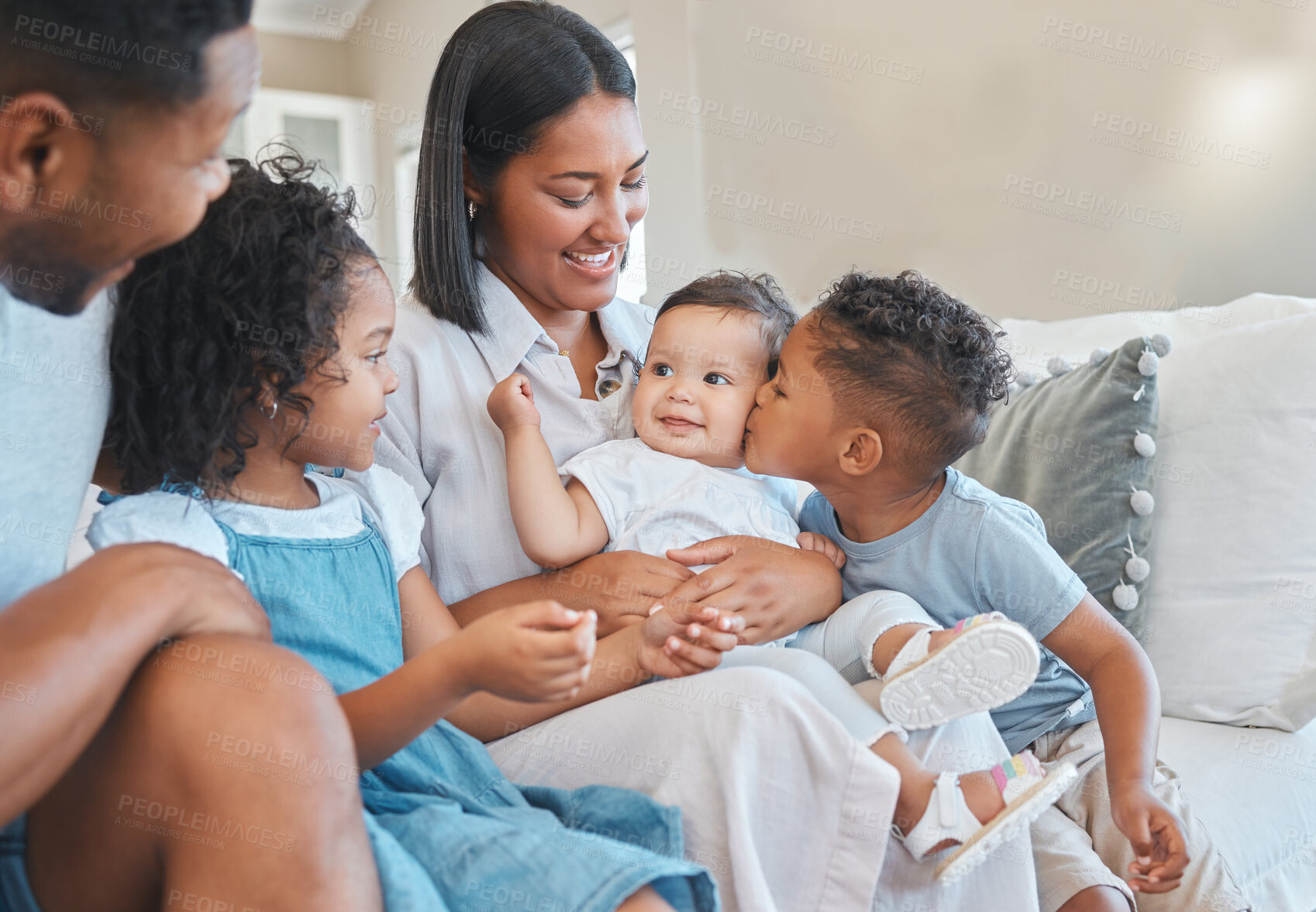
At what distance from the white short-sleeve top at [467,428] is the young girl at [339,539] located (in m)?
0.25

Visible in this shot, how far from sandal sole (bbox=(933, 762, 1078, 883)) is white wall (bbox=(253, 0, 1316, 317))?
144cm

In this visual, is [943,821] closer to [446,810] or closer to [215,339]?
[446,810]

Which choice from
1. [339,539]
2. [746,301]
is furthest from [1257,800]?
[339,539]

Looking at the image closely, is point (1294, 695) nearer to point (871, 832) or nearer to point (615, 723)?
point (871, 832)

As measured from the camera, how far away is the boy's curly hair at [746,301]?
4.74 feet

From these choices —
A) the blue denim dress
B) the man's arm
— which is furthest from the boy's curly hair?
Answer: the man's arm

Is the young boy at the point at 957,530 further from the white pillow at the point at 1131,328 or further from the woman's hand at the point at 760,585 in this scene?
the white pillow at the point at 1131,328

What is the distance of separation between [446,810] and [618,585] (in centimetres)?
42

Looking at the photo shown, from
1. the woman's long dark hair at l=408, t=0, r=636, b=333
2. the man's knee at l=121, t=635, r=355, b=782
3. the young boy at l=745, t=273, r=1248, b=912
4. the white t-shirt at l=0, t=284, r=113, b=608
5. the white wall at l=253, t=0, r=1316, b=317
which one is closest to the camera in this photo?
the man's knee at l=121, t=635, r=355, b=782

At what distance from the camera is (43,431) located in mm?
821

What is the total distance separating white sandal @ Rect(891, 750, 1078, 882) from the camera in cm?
92

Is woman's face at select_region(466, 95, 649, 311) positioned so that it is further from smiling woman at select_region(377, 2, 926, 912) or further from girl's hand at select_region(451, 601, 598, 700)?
girl's hand at select_region(451, 601, 598, 700)

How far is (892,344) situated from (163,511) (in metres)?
0.83

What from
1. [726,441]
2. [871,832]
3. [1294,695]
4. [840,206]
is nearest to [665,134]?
[840,206]
